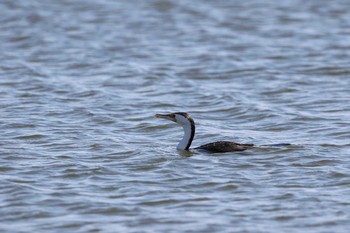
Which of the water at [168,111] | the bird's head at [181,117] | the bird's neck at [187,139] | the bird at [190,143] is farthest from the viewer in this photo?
the bird's head at [181,117]

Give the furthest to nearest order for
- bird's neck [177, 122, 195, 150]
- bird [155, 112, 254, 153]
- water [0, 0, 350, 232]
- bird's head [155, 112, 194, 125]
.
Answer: bird's head [155, 112, 194, 125], bird's neck [177, 122, 195, 150], bird [155, 112, 254, 153], water [0, 0, 350, 232]

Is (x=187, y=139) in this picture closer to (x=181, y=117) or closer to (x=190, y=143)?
(x=190, y=143)

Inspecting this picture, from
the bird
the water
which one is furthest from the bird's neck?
the water

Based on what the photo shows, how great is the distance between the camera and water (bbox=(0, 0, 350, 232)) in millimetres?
10430

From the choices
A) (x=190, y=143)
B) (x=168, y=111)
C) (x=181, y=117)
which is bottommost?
(x=168, y=111)

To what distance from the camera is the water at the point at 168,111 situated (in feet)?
34.2

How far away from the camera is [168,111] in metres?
16.1

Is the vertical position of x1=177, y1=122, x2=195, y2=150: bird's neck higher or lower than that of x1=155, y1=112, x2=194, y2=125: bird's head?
lower

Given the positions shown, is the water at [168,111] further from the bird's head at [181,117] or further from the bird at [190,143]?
the bird's head at [181,117]

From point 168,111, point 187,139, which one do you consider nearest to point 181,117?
point 187,139

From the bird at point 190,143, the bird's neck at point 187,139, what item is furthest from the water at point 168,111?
the bird's neck at point 187,139

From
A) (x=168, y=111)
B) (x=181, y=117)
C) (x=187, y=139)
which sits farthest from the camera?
(x=168, y=111)

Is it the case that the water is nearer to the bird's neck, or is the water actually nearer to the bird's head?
the bird's neck

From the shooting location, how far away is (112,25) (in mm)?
24984
